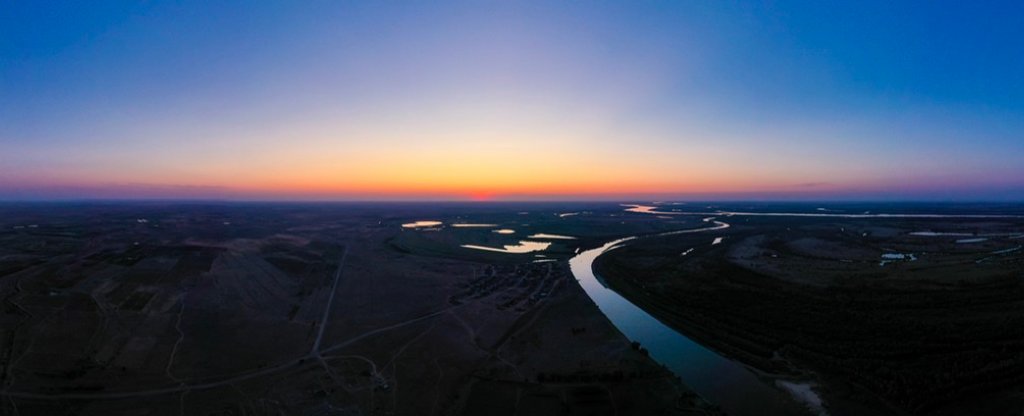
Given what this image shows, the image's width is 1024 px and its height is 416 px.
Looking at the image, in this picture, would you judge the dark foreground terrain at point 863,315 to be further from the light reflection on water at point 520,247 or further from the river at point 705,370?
the light reflection on water at point 520,247

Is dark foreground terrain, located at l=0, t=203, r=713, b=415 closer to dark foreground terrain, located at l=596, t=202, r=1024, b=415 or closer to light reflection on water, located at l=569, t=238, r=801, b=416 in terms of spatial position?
light reflection on water, located at l=569, t=238, r=801, b=416

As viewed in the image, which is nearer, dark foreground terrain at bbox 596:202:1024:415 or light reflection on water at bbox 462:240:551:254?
dark foreground terrain at bbox 596:202:1024:415

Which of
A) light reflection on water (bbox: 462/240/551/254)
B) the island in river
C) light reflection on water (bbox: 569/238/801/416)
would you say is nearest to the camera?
light reflection on water (bbox: 569/238/801/416)

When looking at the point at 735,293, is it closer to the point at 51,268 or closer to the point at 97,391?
the point at 97,391

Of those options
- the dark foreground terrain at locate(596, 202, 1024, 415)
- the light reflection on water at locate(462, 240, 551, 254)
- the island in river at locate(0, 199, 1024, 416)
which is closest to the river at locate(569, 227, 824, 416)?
the island in river at locate(0, 199, 1024, 416)

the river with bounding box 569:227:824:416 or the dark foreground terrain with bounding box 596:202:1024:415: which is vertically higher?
the dark foreground terrain with bounding box 596:202:1024:415

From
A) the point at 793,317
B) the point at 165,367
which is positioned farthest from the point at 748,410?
the point at 165,367
